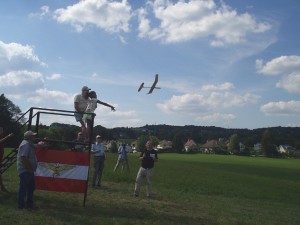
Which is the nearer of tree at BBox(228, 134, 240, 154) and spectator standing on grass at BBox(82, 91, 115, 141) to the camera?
spectator standing on grass at BBox(82, 91, 115, 141)

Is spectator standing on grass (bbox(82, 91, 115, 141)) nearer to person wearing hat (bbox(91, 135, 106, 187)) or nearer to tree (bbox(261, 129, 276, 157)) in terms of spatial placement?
person wearing hat (bbox(91, 135, 106, 187))

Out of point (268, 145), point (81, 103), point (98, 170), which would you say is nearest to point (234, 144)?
point (268, 145)

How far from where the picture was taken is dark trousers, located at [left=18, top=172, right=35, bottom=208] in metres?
10.3

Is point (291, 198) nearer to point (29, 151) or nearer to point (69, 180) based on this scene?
point (69, 180)

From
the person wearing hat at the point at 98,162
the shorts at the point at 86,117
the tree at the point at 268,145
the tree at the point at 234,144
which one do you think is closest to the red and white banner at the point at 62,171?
the shorts at the point at 86,117

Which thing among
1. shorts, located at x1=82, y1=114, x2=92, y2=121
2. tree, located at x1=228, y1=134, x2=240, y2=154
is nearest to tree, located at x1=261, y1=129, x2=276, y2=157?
tree, located at x1=228, y1=134, x2=240, y2=154

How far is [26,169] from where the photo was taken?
1041 cm

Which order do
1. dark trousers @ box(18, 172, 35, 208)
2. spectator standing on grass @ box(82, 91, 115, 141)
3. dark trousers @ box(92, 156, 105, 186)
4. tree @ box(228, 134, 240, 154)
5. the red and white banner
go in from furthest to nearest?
1. tree @ box(228, 134, 240, 154)
2. dark trousers @ box(92, 156, 105, 186)
3. spectator standing on grass @ box(82, 91, 115, 141)
4. the red and white banner
5. dark trousers @ box(18, 172, 35, 208)

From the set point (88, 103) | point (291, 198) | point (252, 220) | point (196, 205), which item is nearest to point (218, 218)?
point (252, 220)

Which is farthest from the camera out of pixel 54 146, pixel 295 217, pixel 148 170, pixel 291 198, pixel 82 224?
pixel 291 198

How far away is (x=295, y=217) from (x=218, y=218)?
4.41 m

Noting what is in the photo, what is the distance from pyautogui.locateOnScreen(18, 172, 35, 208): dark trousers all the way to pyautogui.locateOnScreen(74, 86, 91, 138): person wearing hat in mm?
2398

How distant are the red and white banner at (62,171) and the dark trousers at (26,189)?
0.89 meters

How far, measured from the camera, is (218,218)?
1171cm
